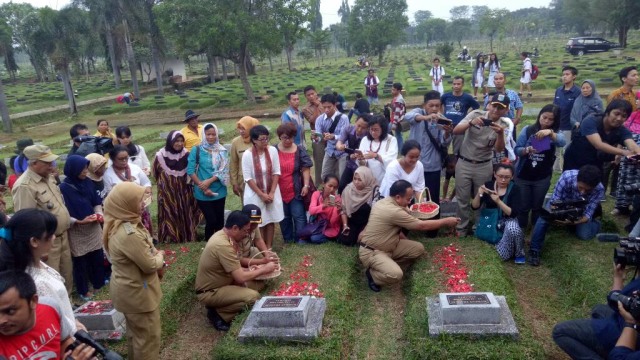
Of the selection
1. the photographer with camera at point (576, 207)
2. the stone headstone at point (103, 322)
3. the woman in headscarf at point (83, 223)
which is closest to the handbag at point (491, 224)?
the photographer with camera at point (576, 207)

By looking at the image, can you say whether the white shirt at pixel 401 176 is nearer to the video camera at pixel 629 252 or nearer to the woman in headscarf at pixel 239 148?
the woman in headscarf at pixel 239 148

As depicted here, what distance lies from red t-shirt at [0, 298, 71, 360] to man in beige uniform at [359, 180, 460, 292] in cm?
306

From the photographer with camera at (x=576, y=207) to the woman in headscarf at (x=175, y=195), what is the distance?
4185 mm

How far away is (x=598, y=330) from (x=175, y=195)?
4705 mm

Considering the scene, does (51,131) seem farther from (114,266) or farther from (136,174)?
(114,266)

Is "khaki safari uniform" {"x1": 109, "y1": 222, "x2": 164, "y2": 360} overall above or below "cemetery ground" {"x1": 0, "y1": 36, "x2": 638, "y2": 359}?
above

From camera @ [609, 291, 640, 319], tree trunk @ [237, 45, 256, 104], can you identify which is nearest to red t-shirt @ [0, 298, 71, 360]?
camera @ [609, 291, 640, 319]

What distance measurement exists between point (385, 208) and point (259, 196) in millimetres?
1546

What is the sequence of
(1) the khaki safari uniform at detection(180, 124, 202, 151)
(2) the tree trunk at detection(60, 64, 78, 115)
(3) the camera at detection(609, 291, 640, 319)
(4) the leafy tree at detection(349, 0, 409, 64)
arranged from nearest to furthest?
(3) the camera at detection(609, 291, 640, 319) < (1) the khaki safari uniform at detection(180, 124, 202, 151) < (2) the tree trunk at detection(60, 64, 78, 115) < (4) the leafy tree at detection(349, 0, 409, 64)

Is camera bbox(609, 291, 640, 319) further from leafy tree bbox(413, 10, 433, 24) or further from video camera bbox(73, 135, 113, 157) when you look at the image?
leafy tree bbox(413, 10, 433, 24)

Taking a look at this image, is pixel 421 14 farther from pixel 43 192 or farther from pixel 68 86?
pixel 43 192

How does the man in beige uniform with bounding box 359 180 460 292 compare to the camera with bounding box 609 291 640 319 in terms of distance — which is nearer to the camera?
the camera with bounding box 609 291 640 319

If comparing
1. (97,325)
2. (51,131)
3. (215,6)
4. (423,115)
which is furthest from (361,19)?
(97,325)

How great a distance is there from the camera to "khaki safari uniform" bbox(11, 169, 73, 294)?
13.6 ft
